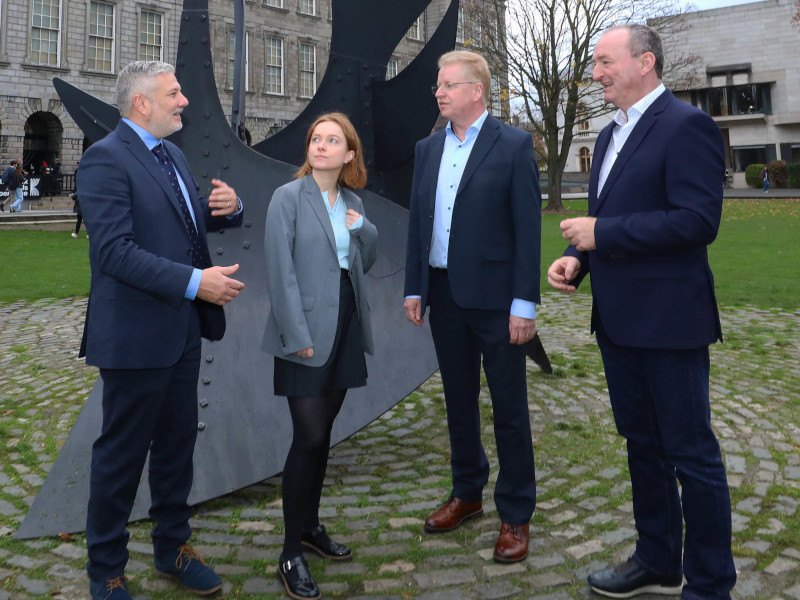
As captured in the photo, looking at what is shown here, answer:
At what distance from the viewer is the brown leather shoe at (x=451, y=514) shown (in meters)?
3.39

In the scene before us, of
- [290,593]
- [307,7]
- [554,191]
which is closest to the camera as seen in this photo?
[290,593]

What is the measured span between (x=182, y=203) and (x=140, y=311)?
46 centimetres

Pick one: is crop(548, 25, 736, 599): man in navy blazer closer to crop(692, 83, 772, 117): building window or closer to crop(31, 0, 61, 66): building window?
crop(31, 0, 61, 66): building window

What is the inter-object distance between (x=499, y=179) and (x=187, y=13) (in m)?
2.08

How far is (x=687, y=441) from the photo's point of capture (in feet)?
8.41

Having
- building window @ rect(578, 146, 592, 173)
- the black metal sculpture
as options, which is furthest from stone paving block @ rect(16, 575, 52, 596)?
building window @ rect(578, 146, 592, 173)

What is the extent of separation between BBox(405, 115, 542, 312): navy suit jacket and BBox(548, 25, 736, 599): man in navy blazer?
0.44m

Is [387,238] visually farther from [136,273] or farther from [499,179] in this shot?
[136,273]

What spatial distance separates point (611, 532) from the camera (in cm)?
337

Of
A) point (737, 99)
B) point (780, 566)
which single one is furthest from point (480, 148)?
point (737, 99)

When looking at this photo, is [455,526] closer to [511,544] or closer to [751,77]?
[511,544]

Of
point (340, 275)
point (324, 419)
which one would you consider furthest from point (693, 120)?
point (324, 419)

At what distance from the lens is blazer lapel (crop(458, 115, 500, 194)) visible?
126 inches

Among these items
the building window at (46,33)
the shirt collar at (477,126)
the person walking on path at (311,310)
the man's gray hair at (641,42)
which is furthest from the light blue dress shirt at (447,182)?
the building window at (46,33)
